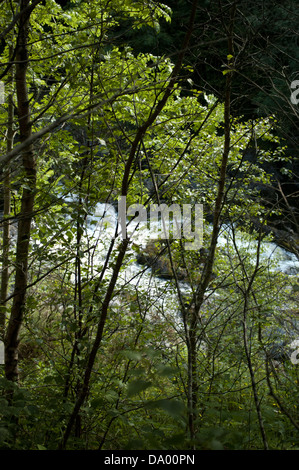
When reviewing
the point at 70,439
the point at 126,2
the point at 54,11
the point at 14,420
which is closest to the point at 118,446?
the point at 70,439

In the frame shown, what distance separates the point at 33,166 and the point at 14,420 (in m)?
1.21

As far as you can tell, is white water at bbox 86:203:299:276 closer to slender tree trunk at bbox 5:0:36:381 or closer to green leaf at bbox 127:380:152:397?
slender tree trunk at bbox 5:0:36:381

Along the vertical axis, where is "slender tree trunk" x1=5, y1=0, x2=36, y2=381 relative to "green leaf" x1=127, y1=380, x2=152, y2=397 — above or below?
above

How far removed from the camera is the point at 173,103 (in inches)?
109

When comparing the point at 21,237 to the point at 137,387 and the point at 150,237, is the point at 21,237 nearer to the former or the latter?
the point at 137,387

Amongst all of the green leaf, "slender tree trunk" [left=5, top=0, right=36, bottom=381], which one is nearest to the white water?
"slender tree trunk" [left=5, top=0, right=36, bottom=381]

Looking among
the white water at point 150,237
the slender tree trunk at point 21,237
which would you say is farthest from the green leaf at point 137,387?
the slender tree trunk at point 21,237

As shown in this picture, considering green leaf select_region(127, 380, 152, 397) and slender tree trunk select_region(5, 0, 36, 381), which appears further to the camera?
slender tree trunk select_region(5, 0, 36, 381)

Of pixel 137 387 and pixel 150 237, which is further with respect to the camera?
pixel 150 237

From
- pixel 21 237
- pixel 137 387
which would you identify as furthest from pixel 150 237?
pixel 137 387

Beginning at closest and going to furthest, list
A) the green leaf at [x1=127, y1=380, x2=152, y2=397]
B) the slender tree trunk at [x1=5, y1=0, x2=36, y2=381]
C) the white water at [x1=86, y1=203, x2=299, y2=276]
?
1. the green leaf at [x1=127, y1=380, x2=152, y2=397]
2. the slender tree trunk at [x1=5, y1=0, x2=36, y2=381]
3. the white water at [x1=86, y1=203, x2=299, y2=276]
